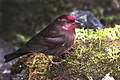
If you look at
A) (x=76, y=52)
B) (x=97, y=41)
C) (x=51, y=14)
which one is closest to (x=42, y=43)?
(x=76, y=52)

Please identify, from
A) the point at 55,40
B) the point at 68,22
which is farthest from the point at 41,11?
the point at 55,40

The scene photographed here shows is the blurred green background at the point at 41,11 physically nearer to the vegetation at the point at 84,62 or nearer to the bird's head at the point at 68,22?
the vegetation at the point at 84,62

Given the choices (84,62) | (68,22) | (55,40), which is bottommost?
(84,62)

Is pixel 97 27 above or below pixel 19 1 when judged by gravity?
below

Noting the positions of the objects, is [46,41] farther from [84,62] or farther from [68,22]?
[84,62]

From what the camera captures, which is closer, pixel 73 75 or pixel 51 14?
pixel 73 75

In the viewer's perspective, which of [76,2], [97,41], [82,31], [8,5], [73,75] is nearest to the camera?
[73,75]

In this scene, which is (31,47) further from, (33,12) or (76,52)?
(33,12)

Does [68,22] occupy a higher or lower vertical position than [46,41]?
higher
